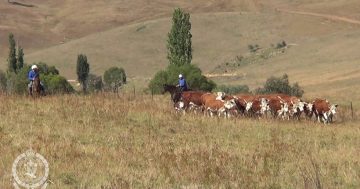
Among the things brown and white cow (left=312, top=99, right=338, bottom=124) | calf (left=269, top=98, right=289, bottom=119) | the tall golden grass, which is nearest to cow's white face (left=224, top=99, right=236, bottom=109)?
calf (left=269, top=98, right=289, bottom=119)

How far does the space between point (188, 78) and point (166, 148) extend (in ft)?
136

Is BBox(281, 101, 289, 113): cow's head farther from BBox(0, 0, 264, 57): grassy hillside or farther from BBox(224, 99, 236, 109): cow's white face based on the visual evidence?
BBox(0, 0, 264, 57): grassy hillside

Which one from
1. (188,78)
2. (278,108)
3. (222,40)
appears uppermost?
(222,40)

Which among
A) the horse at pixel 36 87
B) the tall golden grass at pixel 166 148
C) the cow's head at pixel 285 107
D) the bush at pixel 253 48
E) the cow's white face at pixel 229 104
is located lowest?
the tall golden grass at pixel 166 148

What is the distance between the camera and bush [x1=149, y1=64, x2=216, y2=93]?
5560 cm

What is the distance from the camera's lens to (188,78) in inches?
2212

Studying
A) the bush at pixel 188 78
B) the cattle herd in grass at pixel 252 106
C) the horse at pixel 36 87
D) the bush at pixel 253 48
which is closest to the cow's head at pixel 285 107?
the cattle herd in grass at pixel 252 106

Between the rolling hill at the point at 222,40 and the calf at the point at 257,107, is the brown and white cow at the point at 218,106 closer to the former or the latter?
the calf at the point at 257,107

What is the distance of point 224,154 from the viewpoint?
14.2 meters

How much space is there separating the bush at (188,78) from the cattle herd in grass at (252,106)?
25753 mm

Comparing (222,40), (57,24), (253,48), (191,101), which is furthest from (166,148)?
(57,24)

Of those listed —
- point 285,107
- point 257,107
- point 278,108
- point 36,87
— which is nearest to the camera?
point 36,87

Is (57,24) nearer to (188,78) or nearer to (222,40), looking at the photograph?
(222,40)

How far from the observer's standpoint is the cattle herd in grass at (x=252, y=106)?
26984 mm
